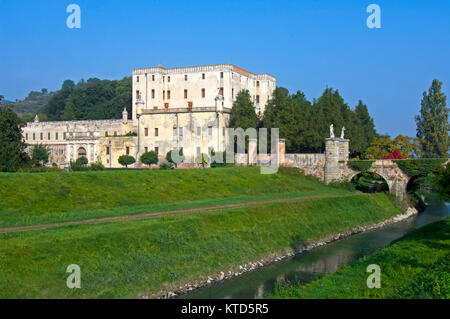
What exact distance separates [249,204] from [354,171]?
2078 centimetres

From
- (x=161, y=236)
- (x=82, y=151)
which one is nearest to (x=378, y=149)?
(x=82, y=151)

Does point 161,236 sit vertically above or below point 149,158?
below

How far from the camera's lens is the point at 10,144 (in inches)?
1766

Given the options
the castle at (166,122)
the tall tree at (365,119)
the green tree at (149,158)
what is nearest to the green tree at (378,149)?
the tall tree at (365,119)

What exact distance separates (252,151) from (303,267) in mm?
34742

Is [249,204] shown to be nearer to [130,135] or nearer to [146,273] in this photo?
[146,273]

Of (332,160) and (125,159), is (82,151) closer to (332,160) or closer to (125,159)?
(125,159)

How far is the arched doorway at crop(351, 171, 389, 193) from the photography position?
5825 centimetres

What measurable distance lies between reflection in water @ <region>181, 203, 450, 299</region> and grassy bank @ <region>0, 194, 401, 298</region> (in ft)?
3.78

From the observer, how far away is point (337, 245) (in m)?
35.1

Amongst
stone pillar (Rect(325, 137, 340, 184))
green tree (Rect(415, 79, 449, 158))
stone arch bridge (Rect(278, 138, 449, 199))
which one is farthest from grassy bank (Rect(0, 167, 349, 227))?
green tree (Rect(415, 79, 449, 158))

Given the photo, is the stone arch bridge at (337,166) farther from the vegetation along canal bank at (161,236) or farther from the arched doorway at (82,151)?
the arched doorway at (82,151)

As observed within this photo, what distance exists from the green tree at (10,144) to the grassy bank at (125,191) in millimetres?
9260
